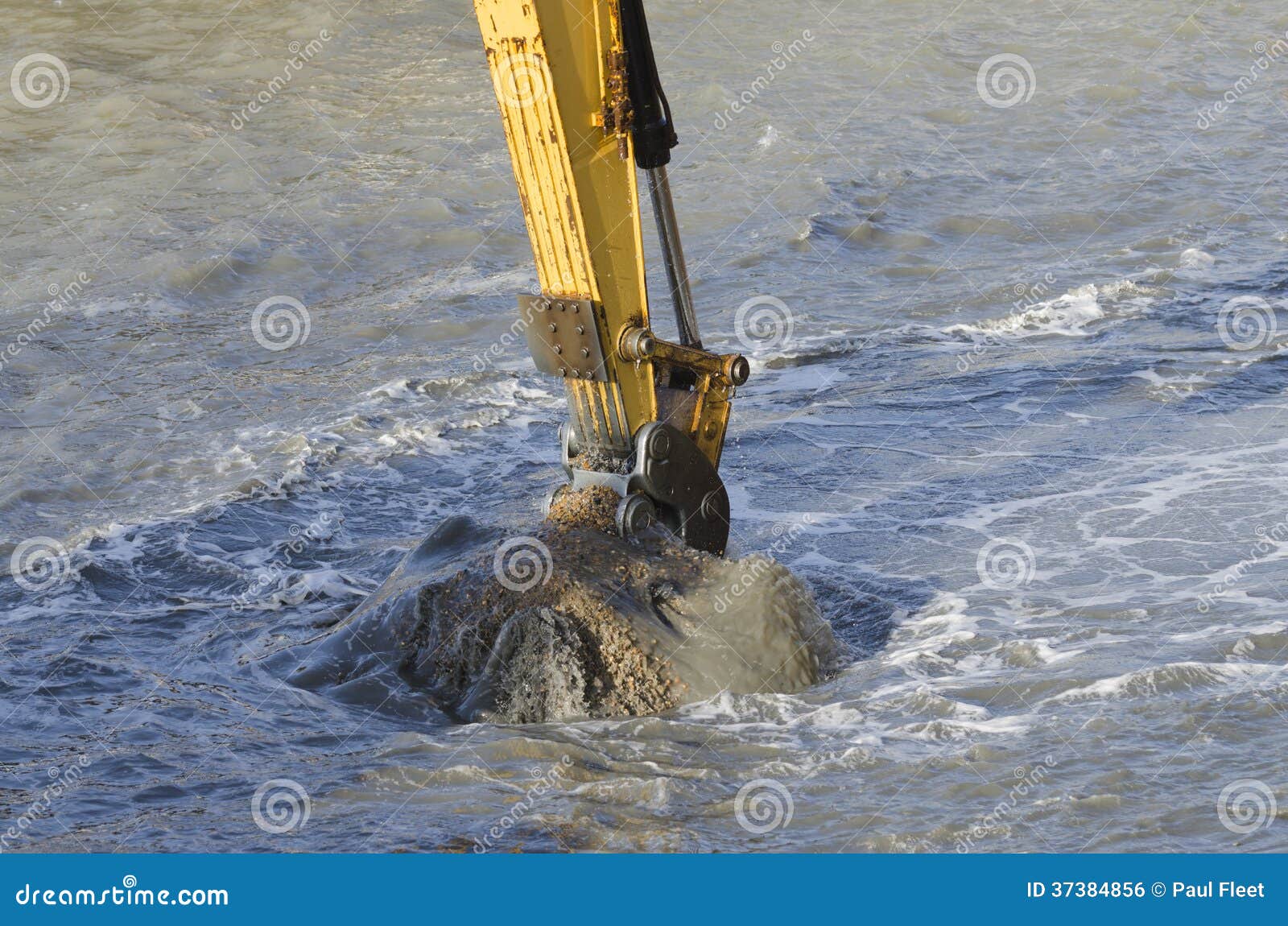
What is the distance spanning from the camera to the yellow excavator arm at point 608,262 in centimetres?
631

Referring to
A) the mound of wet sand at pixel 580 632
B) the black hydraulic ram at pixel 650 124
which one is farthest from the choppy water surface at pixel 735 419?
the black hydraulic ram at pixel 650 124

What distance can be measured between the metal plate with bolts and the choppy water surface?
1.63 metres

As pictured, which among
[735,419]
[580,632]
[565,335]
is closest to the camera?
[580,632]

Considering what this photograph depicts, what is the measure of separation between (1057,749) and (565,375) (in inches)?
108

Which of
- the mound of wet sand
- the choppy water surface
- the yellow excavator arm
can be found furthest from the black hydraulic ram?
the choppy water surface

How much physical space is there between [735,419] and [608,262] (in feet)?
15.1

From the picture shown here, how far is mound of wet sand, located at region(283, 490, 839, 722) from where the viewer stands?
6.46 m

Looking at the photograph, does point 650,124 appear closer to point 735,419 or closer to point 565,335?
point 565,335

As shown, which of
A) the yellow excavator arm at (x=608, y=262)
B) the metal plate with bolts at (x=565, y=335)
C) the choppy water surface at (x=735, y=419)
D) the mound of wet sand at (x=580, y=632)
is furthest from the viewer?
the metal plate with bolts at (x=565, y=335)

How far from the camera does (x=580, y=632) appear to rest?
6512 millimetres

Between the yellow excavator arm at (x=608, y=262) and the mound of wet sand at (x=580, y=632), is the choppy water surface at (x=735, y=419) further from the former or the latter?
the yellow excavator arm at (x=608, y=262)

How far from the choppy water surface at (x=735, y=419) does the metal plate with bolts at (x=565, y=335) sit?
1.63 metres

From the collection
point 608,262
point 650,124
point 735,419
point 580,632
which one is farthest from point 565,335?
point 735,419

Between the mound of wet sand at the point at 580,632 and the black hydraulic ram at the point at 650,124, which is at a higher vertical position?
the black hydraulic ram at the point at 650,124
